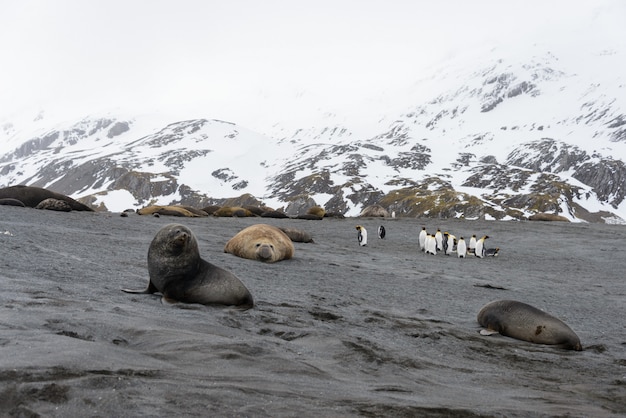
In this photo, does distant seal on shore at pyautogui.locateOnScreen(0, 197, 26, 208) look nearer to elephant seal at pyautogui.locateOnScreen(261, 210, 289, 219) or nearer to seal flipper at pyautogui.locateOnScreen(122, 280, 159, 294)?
elephant seal at pyautogui.locateOnScreen(261, 210, 289, 219)

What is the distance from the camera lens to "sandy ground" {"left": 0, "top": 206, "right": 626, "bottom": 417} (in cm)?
341

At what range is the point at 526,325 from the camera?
747 centimetres

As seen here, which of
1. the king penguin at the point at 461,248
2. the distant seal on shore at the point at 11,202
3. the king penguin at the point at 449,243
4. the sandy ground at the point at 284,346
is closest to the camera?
the sandy ground at the point at 284,346

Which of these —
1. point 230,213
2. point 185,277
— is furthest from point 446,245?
point 185,277

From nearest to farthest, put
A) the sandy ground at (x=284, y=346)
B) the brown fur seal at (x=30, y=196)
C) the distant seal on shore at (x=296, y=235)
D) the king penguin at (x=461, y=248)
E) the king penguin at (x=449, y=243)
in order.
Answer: the sandy ground at (x=284, y=346)
the distant seal on shore at (x=296, y=235)
the king penguin at (x=461, y=248)
the king penguin at (x=449, y=243)
the brown fur seal at (x=30, y=196)

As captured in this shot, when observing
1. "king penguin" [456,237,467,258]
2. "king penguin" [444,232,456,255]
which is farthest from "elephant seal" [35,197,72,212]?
"king penguin" [456,237,467,258]

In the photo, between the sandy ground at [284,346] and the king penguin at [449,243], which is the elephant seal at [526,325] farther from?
the king penguin at [449,243]

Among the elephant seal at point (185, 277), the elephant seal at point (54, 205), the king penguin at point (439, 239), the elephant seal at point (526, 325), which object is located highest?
the elephant seal at point (54, 205)

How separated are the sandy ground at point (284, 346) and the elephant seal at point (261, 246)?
1.06 ft

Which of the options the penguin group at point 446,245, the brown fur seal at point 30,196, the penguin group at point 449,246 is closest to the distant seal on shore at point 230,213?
the brown fur seal at point 30,196

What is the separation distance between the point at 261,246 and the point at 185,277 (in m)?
5.04

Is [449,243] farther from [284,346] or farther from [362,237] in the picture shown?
[284,346]

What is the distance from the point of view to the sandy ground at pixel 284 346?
134 inches

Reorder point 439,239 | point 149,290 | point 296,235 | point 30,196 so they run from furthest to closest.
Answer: point 30,196
point 439,239
point 296,235
point 149,290
